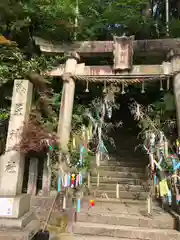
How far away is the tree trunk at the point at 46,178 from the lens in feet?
17.3

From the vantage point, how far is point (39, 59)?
244 inches


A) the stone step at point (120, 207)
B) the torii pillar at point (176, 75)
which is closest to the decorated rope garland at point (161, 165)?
the stone step at point (120, 207)

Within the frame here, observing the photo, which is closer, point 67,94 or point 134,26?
point 67,94

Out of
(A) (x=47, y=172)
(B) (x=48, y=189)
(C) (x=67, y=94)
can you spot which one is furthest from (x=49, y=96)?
(B) (x=48, y=189)

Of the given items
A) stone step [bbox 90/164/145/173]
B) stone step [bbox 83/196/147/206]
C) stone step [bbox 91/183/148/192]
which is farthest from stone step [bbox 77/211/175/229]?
stone step [bbox 90/164/145/173]

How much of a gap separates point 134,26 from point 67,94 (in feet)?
12.2

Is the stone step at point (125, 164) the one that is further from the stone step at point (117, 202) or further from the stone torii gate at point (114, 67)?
the stone torii gate at point (114, 67)

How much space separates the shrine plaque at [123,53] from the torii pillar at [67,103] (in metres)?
1.27

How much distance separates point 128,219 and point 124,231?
0.34 meters

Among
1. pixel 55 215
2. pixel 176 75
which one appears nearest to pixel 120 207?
pixel 55 215

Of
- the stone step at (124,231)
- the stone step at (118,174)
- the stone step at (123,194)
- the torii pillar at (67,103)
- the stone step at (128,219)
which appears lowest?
the stone step at (124,231)

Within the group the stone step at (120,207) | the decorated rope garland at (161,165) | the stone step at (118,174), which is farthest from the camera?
the stone step at (118,174)

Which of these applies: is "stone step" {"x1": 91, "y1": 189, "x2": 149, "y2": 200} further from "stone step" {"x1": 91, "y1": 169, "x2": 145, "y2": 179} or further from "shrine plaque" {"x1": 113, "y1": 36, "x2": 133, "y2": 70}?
"shrine plaque" {"x1": 113, "y1": 36, "x2": 133, "y2": 70}

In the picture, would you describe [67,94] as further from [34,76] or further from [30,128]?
[30,128]
